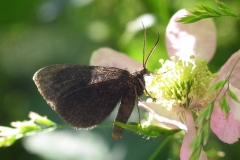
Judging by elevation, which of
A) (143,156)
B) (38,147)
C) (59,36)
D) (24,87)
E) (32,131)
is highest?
(59,36)

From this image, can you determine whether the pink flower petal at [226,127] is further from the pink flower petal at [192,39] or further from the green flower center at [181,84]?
the pink flower petal at [192,39]

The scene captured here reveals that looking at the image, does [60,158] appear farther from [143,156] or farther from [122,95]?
[122,95]

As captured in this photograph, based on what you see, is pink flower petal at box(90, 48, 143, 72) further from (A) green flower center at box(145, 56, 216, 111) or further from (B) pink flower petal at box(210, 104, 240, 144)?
(B) pink flower petal at box(210, 104, 240, 144)

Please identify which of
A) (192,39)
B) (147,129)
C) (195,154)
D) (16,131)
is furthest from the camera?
(192,39)

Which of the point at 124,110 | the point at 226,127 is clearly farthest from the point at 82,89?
the point at 226,127

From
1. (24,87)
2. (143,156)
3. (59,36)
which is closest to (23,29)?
(59,36)

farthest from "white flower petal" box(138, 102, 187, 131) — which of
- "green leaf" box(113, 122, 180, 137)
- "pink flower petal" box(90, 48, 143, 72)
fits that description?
"pink flower petal" box(90, 48, 143, 72)

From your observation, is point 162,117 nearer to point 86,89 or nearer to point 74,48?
point 86,89
